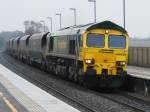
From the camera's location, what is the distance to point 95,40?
23.6m

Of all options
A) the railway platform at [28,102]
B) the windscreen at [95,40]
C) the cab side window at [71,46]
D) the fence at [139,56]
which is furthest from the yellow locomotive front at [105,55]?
the fence at [139,56]

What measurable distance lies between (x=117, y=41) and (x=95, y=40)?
115cm

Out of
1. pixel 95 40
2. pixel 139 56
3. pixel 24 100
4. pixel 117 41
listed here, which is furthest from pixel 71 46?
pixel 139 56

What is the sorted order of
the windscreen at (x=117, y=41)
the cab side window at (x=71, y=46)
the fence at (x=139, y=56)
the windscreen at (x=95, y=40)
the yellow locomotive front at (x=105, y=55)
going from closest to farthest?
the yellow locomotive front at (x=105, y=55)
the windscreen at (x=95, y=40)
the windscreen at (x=117, y=41)
the cab side window at (x=71, y=46)
the fence at (x=139, y=56)

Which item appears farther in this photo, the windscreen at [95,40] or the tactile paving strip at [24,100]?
the windscreen at [95,40]

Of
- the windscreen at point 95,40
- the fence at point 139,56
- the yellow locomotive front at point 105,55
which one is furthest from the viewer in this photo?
the fence at point 139,56

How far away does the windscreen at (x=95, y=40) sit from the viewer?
23.4 meters

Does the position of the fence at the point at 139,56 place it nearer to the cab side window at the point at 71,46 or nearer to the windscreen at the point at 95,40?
the cab side window at the point at 71,46

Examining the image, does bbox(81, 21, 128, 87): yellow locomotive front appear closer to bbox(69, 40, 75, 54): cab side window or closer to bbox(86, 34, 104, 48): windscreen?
bbox(86, 34, 104, 48): windscreen

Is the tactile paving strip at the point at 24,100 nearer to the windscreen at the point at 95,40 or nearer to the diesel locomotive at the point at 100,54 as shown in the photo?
the diesel locomotive at the point at 100,54

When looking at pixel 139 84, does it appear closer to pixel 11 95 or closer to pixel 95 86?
pixel 95 86

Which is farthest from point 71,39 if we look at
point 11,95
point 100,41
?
point 11,95

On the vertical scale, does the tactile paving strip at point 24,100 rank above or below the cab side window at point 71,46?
below

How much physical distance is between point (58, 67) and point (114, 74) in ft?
24.1
